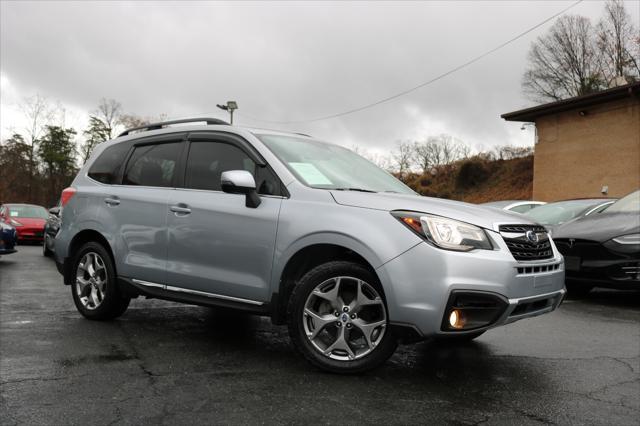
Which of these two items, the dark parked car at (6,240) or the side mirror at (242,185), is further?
the dark parked car at (6,240)

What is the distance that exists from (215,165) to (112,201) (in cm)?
127

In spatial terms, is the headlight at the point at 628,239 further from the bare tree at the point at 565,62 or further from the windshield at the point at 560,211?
the bare tree at the point at 565,62

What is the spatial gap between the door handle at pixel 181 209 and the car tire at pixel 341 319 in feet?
4.23

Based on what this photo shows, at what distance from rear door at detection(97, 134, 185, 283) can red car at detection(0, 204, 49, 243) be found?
49.1 ft

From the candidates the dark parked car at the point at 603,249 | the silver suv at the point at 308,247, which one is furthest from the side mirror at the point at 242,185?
the dark parked car at the point at 603,249

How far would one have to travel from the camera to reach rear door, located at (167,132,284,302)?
4336 millimetres

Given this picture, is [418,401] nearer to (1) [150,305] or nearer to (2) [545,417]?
(2) [545,417]

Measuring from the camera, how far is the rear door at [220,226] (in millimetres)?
4336

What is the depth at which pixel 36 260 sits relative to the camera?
1339 centimetres

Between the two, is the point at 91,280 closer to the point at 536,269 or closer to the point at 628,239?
the point at 536,269

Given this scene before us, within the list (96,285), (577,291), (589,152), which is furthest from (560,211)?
(589,152)

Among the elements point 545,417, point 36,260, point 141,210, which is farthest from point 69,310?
point 36,260

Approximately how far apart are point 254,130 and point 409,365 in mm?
2237

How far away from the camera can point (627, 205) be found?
322 inches
